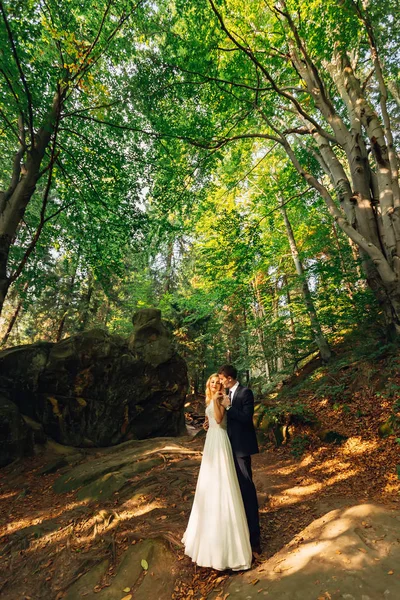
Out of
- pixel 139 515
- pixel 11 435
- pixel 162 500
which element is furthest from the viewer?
pixel 11 435

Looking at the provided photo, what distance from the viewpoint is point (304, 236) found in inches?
649

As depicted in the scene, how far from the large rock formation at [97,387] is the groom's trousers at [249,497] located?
22.7 ft

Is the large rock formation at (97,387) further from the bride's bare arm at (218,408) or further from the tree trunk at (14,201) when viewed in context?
the bride's bare arm at (218,408)

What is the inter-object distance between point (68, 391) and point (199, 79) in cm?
1035

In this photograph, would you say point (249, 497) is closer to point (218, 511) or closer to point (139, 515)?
point (218, 511)

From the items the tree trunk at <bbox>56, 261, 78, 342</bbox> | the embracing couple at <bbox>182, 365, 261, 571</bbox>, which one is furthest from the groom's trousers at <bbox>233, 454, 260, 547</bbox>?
the tree trunk at <bbox>56, 261, 78, 342</bbox>

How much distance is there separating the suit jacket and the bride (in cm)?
15

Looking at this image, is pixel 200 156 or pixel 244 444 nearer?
pixel 244 444

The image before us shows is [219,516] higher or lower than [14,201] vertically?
lower

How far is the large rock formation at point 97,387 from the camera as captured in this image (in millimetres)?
8633

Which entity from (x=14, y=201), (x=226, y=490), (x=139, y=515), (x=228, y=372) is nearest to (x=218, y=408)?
(x=228, y=372)

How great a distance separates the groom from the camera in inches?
141

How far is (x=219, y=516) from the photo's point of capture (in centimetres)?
324

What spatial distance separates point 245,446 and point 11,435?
6.71 metres
